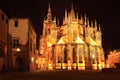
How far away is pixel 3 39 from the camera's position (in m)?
45.6

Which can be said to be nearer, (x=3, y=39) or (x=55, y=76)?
(x=55, y=76)

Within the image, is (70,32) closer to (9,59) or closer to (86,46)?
(86,46)

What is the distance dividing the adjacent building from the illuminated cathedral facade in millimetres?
38432

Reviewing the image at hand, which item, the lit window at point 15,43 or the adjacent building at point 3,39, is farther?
the lit window at point 15,43

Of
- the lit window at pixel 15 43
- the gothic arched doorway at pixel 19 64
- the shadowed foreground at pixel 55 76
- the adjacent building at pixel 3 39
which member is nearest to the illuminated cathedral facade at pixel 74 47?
the gothic arched doorway at pixel 19 64

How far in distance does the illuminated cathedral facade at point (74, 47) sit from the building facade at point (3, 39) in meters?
38.5

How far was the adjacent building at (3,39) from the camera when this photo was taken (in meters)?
43.8

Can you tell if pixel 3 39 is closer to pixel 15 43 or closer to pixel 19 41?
pixel 15 43

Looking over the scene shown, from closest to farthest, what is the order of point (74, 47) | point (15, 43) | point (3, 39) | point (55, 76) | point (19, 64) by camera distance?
1. point (55, 76)
2. point (3, 39)
3. point (15, 43)
4. point (19, 64)
5. point (74, 47)

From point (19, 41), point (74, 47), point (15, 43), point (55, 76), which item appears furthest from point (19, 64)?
point (74, 47)

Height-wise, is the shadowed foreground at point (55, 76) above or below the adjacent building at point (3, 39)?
below

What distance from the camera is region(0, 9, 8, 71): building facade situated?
43.8 meters

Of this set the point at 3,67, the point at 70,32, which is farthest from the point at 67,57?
the point at 3,67

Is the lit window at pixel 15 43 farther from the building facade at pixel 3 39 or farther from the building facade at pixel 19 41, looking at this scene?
the building facade at pixel 3 39
